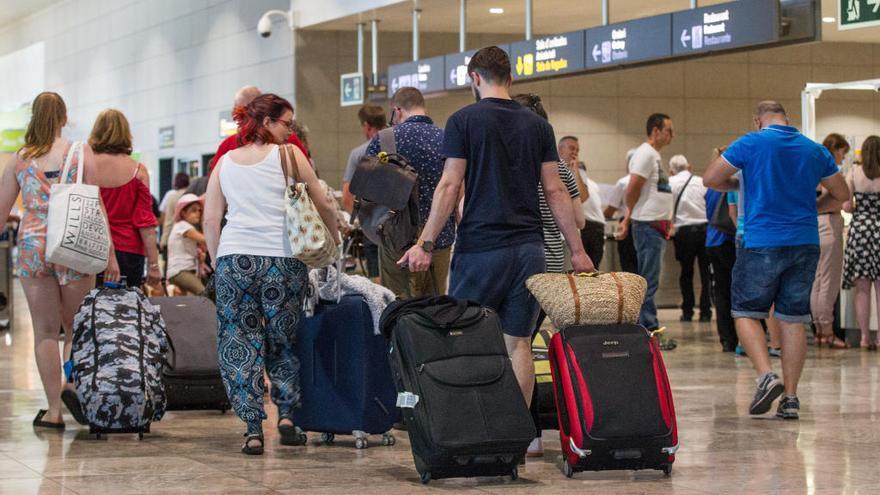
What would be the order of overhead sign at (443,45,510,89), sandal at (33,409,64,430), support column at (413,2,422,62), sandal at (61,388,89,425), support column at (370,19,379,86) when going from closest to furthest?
sandal at (61,388,89,425), sandal at (33,409,64,430), overhead sign at (443,45,510,89), support column at (413,2,422,62), support column at (370,19,379,86)

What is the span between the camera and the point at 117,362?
630cm

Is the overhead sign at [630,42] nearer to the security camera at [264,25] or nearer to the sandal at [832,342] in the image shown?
the sandal at [832,342]

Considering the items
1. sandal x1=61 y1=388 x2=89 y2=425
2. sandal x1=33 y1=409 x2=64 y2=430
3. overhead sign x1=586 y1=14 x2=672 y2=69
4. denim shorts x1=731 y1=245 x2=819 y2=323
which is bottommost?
sandal x1=33 y1=409 x2=64 y2=430

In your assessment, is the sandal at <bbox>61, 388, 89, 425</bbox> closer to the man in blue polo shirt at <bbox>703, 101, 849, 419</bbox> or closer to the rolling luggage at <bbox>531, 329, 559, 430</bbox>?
the rolling luggage at <bbox>531, 329, 559, 430</bbox>

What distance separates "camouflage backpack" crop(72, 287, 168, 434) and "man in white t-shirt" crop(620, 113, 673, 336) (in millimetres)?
5353

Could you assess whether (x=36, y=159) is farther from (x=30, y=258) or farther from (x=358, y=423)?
(x=358, y=423)

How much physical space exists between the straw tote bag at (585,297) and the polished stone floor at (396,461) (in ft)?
1.91

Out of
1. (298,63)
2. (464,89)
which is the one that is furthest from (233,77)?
(464,89)

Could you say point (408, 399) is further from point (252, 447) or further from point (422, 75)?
point (422, 75)

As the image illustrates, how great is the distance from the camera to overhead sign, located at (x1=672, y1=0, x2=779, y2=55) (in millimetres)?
11203

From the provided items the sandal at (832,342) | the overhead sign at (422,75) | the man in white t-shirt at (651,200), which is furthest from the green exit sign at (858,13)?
the overhead sign at (422,75)

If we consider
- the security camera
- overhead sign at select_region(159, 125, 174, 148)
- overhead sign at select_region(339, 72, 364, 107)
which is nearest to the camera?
overhead sign at select_region(339, 72, 364, 107)

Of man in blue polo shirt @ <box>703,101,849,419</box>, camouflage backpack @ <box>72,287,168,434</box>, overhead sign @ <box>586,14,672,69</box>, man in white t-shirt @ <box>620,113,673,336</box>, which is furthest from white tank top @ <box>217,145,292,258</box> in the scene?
overhead sign @ <box>586,14,672,69</box>

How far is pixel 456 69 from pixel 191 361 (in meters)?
9.00
